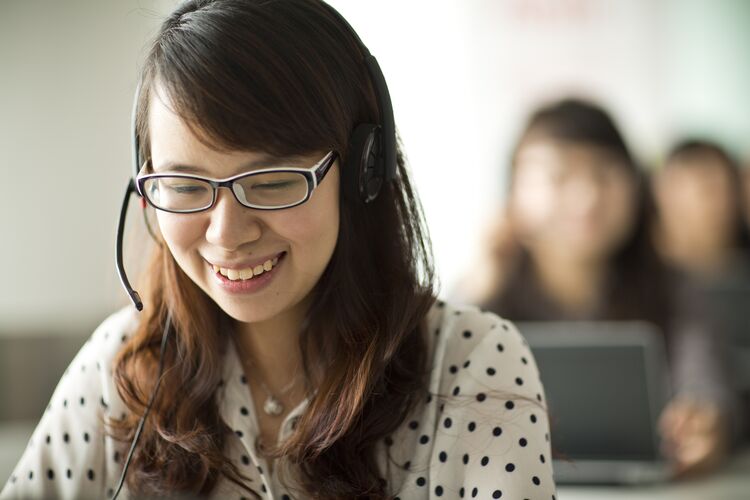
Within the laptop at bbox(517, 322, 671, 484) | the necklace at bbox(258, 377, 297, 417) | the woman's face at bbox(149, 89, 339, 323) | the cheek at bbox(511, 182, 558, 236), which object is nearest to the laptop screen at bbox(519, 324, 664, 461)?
the laptop at bbox(517, 322, 671, 484)

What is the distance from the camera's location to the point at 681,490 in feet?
5.48

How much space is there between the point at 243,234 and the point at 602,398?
0.95 m

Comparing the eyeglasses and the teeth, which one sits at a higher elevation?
the eyeglasses

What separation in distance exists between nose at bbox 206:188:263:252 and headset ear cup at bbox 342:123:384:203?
0.12 metres

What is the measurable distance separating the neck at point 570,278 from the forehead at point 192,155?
181 centimetres

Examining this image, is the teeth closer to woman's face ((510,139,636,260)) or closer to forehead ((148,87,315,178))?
forehead ((148,87,315,178))

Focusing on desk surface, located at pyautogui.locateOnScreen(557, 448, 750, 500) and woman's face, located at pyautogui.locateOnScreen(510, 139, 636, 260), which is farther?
woman's face, located at pyautogui.locateOnScreen(510, 139, 636, 260)

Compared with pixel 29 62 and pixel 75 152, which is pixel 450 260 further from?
pixel 29 62

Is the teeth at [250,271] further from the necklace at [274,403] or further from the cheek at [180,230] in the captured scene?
the necklace at [274,403]

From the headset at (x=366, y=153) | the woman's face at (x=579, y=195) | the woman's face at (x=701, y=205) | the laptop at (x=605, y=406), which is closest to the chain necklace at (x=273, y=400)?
the headset at (x=366, y=153)

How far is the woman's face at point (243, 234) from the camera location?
903 mm

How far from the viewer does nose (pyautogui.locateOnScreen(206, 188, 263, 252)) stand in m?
0.91

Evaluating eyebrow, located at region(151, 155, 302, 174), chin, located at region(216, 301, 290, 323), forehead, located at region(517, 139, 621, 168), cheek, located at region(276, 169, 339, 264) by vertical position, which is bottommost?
chin, located at region(216, 301, 290, 323)

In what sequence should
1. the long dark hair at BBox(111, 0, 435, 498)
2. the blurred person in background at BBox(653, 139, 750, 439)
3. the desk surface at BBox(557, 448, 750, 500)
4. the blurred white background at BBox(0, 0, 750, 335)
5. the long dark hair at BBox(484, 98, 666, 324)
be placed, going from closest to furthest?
the long dark hair at BBox(111, 0, 435, 498), the desk surface at BBox(557, 448, 750, 500), the long dark hair at BBox(484, 98, 666, 324), the blurred white background at BBox(0, 0, 750, 335), the blurred person in background at BBox(653, 139, 750, 439)
